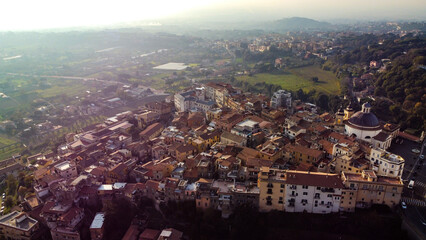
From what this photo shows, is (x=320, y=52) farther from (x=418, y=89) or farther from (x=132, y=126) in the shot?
(x=132, y=126)

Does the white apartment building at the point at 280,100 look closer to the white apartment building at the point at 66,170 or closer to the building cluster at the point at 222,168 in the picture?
the building cluster at the point at 222,168

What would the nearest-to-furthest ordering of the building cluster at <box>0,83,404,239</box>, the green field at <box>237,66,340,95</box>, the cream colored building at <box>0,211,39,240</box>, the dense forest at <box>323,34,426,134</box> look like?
the building cluster at <box>0,83,404,239</box>, the cream colored building at <box>0,211,39,240</box>, the dense forest at <box>323,34,426,134</box>, the green field at <box>237,66,340,95</box>

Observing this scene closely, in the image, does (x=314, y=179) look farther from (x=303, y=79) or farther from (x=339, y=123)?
(x=303, y=79)

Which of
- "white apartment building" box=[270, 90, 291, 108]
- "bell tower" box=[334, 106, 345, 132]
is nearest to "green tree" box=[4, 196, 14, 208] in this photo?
"white apartment building" box=[270, 90, 291, 108]

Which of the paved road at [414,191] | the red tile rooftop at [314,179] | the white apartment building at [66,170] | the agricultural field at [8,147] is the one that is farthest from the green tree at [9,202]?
the paved road at [414,191]

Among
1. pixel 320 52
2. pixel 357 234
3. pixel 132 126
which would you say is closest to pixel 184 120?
pixel 132 126

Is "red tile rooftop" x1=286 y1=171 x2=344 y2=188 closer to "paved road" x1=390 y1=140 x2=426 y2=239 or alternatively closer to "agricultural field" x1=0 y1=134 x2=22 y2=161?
"paved road" x1=390 y1=140 x2=426 y2=239
